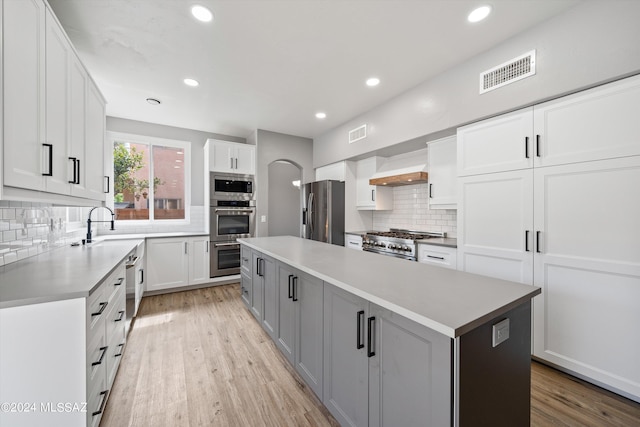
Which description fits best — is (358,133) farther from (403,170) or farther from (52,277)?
(52,277)

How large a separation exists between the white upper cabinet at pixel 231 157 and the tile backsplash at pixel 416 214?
2.54 meters

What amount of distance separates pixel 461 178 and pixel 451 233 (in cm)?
103

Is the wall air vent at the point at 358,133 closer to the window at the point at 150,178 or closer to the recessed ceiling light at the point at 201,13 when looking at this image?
the recessed ceiling light at the point at 201,13

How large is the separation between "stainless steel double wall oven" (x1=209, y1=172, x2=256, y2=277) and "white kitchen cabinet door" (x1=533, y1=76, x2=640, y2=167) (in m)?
4.02

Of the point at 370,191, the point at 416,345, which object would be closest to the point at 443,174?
the point at 370,191

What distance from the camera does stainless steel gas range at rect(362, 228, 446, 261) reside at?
125 inches

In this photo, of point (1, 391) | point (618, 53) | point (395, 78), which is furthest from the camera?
point (395, 78)

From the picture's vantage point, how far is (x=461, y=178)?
265 centimetres

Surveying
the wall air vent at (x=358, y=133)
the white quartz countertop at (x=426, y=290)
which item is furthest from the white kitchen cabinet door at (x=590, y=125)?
the wall air vent at (x=358, y=133)

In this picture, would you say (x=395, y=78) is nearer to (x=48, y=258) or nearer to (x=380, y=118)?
(x=380, y=118)

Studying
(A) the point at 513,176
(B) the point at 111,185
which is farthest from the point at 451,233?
(B) the point at 111,185

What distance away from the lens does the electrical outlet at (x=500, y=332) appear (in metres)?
1.03

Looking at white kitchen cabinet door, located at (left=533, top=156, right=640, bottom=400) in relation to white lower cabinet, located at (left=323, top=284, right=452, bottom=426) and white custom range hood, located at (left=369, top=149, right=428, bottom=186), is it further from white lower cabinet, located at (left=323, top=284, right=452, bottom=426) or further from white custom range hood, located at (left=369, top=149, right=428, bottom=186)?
white lower cabinet, located at (left=323, top=284, right=452, bottom=426)

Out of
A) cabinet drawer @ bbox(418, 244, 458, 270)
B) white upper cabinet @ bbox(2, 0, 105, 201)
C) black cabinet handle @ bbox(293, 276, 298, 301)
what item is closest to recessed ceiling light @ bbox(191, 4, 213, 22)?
white upper cabinet @ bbox(2, 0, 105, 201)
